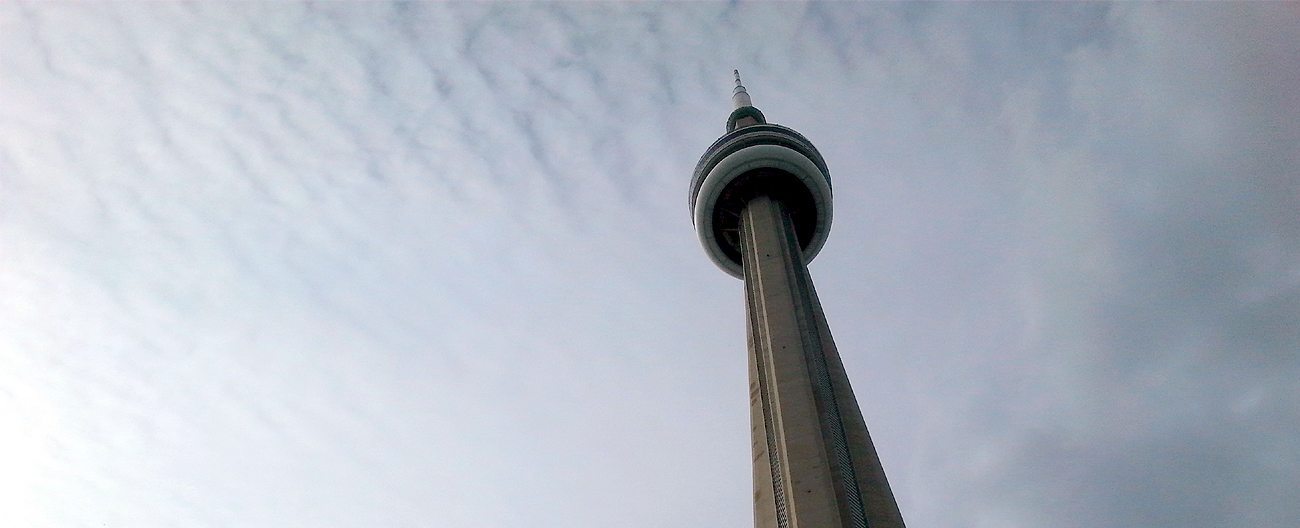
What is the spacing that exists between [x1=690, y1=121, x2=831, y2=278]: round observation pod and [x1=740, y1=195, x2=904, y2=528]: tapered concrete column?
7.33 meters

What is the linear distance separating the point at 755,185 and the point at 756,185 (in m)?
0.07

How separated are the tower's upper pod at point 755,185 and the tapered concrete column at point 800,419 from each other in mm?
7345

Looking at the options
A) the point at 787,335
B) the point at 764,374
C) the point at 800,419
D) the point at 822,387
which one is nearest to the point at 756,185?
the point at 787,335

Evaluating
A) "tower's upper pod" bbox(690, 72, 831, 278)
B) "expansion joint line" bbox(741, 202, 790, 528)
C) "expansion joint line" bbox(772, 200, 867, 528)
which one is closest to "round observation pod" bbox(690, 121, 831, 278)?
"tower's upper pod" bbox(690, 72, 831, 278)

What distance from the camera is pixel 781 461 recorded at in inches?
1492

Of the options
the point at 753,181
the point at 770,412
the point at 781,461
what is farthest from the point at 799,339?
the point at 753,181

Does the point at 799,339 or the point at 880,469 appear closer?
the point at 880,469

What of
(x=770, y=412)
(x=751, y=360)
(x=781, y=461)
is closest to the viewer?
(x=781, y=461)

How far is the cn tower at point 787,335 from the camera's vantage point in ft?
121

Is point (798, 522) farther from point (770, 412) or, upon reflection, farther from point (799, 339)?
point (799, 339)

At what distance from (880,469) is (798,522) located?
7.62 metres

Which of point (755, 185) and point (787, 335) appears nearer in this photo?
point (787, 335)

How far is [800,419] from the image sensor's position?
38.6 m

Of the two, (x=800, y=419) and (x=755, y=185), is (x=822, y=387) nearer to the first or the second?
Answer: (x=800, y=419)
